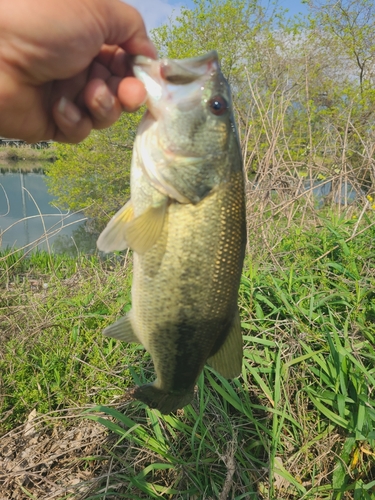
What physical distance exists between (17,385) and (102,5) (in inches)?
106

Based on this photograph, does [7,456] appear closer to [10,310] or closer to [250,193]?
[10,310]

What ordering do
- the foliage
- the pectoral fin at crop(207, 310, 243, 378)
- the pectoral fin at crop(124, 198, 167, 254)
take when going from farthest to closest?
the foliage
the pectoral fin at crop(207, 310, 243, 378)
the pectoral fin at crop(124, 198, 167, 254)

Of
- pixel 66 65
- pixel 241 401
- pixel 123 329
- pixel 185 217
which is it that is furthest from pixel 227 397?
pixel 66 65

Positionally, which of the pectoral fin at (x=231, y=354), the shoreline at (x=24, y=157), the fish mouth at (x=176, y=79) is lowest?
the shoreline at (x=24, y=157)

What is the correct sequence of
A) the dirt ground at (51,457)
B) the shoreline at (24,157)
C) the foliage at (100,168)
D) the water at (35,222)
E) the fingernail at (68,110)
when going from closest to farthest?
the fingernail at (68,110) < the dirt ground at (51,457) < the water at (35,222) < the foliage at (100,168) < the shoreline at (24,157)

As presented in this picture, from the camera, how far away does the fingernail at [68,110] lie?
1765mm

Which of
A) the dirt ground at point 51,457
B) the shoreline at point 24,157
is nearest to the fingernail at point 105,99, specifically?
the dirt ground at point 51,457

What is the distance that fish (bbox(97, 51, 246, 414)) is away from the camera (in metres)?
1.39

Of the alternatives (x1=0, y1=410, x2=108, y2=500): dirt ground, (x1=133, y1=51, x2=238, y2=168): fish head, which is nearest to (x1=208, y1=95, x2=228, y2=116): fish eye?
(x1=133, y1=51, x2=238, y2=168): fish head

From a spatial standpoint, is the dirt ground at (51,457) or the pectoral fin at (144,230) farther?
the dirt ground at (51,457)

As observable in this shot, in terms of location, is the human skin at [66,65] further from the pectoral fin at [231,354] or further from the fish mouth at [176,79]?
the pectoral fin at [231,354]

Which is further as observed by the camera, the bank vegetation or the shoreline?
the shoreline

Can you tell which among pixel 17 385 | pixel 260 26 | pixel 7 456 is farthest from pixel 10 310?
pixel 260 26

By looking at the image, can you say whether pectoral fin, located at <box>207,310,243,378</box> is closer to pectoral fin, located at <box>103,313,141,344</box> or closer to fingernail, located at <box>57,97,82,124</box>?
pectoral fin, located at <box>103,313,141,344</box>
